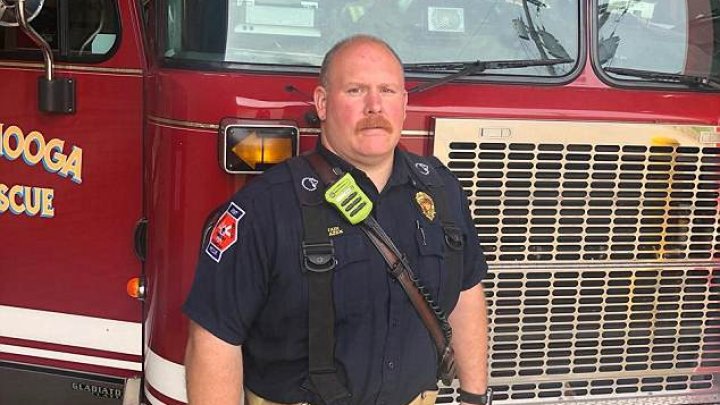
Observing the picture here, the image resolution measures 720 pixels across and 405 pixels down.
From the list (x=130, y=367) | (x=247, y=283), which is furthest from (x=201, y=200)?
(x=130, y=367)

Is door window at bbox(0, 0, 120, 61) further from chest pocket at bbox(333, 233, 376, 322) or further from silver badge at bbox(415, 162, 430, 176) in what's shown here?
chest pocket at bbox(333, 233, 376, 322)

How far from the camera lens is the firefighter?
5.87ft

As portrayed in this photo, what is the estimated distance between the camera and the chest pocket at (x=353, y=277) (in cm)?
181

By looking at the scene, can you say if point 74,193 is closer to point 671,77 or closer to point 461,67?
point 461,67

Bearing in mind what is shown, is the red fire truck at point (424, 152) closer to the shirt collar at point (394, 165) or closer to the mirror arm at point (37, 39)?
the mirror arm at point (37, 39)

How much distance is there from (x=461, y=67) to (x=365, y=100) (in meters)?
0.72

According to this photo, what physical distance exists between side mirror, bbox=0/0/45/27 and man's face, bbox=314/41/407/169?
962 millimetres

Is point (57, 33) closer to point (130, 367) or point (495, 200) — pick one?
point (130, 367)

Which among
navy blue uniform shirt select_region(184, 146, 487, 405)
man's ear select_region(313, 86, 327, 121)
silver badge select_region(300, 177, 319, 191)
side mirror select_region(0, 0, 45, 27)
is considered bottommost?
navy blue uniform shirt select_region(184, 146, 487, 405)

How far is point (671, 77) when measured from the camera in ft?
8.68

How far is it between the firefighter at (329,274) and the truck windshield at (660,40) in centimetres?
105

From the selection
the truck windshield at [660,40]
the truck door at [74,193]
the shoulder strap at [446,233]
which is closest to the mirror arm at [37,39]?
the truck door at [74,193]

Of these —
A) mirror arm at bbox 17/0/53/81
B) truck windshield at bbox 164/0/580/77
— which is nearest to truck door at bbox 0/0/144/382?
mirror arm at bbox 17/0/53/81

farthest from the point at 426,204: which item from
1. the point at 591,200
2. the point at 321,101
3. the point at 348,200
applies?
the point at 591,200
